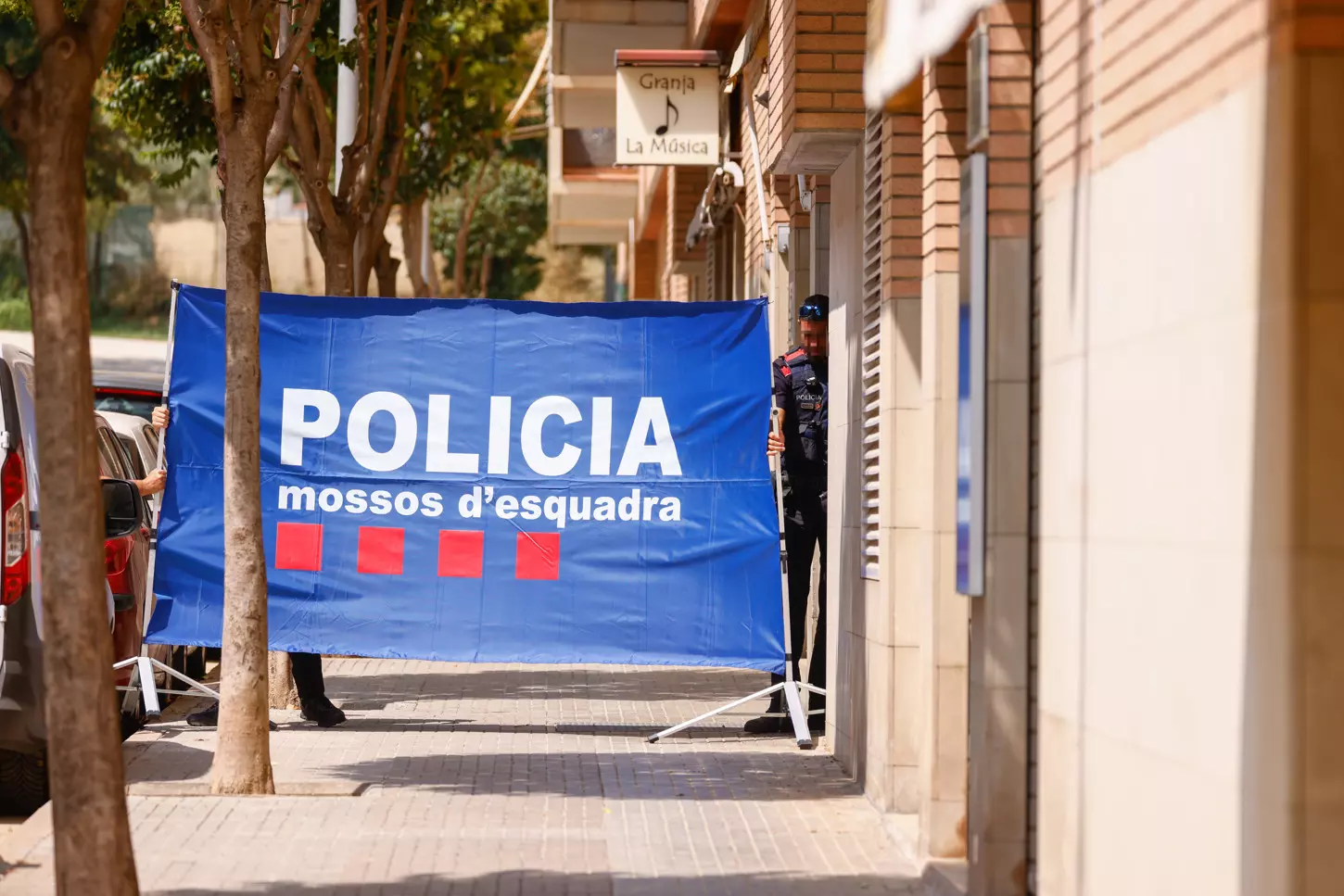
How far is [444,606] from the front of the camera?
1067 centimetres

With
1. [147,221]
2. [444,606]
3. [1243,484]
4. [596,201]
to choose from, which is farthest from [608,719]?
[147,221]

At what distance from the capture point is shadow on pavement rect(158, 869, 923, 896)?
22.2 feet

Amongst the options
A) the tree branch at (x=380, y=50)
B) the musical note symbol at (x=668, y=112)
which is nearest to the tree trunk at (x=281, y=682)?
the musical note symbol at (x=668, y=112)

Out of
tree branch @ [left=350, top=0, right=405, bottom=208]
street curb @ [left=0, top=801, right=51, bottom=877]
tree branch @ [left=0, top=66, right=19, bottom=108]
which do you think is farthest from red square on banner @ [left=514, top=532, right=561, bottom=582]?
tree branch @ [left=0, top=66, right=19, bottom=108]

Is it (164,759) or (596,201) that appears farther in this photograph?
(596,201)

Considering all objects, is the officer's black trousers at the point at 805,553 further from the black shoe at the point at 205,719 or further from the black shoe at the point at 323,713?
the black shoe at the point at 205,719

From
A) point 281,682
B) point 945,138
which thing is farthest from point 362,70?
point 945,138

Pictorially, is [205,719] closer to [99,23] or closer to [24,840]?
[24,840]

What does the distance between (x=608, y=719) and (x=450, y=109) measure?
1269cm

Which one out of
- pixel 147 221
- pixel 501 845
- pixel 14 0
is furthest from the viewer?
pixel 147 221

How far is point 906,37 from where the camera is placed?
7.76m

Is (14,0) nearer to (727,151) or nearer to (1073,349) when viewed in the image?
(727,151)

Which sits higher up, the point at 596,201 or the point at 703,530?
the point at 596,201

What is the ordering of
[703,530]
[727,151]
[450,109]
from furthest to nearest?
[450,109]
[727,151]
[703,530]
